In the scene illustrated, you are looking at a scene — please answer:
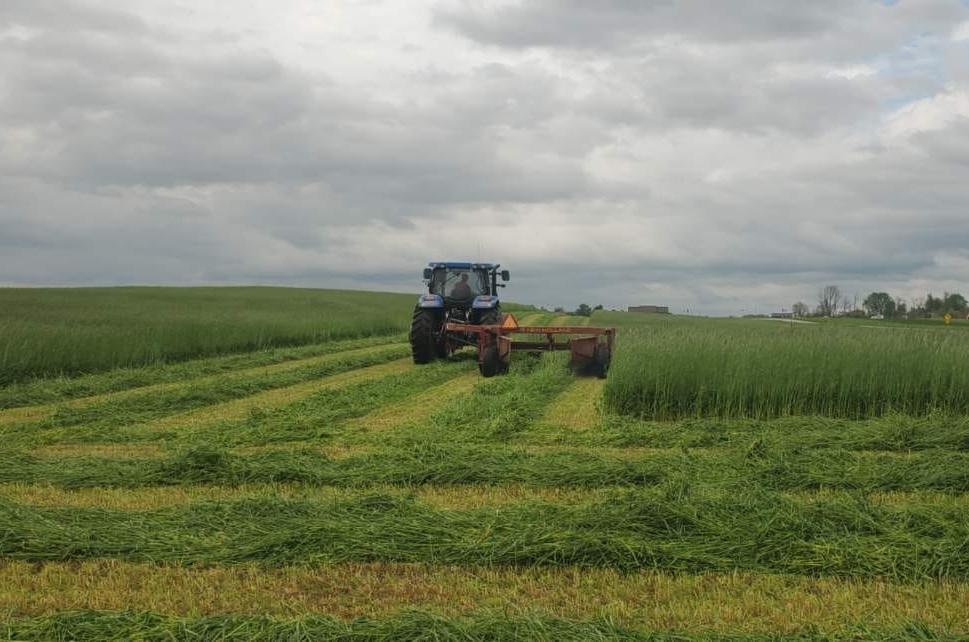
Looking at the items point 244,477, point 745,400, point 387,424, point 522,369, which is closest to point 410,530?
point 244,477

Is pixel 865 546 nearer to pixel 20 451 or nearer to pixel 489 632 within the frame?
pixel 489 632

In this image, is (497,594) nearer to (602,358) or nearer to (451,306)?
(602,358)

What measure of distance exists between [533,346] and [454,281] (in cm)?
313

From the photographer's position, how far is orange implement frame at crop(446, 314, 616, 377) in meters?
15.3

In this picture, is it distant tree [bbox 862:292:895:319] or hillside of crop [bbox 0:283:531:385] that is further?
distant tree [bbox 862:292:895:319]

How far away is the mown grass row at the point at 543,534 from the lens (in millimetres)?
5027

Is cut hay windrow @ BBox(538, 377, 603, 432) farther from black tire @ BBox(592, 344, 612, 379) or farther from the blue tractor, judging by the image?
the blue tractor

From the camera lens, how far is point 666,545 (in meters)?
5.14

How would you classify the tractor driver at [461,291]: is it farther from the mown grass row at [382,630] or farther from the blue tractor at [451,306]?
the mown grass row at [382,630]

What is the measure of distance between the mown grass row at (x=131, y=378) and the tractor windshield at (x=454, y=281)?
3930 mm

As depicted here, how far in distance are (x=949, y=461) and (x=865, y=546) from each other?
323 cm

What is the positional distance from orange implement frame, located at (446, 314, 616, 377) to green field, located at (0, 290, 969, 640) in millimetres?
3146

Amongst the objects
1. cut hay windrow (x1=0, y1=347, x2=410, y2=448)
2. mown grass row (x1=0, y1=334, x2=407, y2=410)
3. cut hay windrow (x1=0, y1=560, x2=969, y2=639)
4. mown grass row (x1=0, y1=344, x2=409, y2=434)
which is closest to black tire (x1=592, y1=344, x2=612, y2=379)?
Answer: cut hay windrow (x1=0, y1=347, x2=410, y2=448)

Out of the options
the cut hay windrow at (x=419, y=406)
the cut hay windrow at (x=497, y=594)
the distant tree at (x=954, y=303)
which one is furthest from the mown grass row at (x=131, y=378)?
the distant tree at (x=954, y=303)
